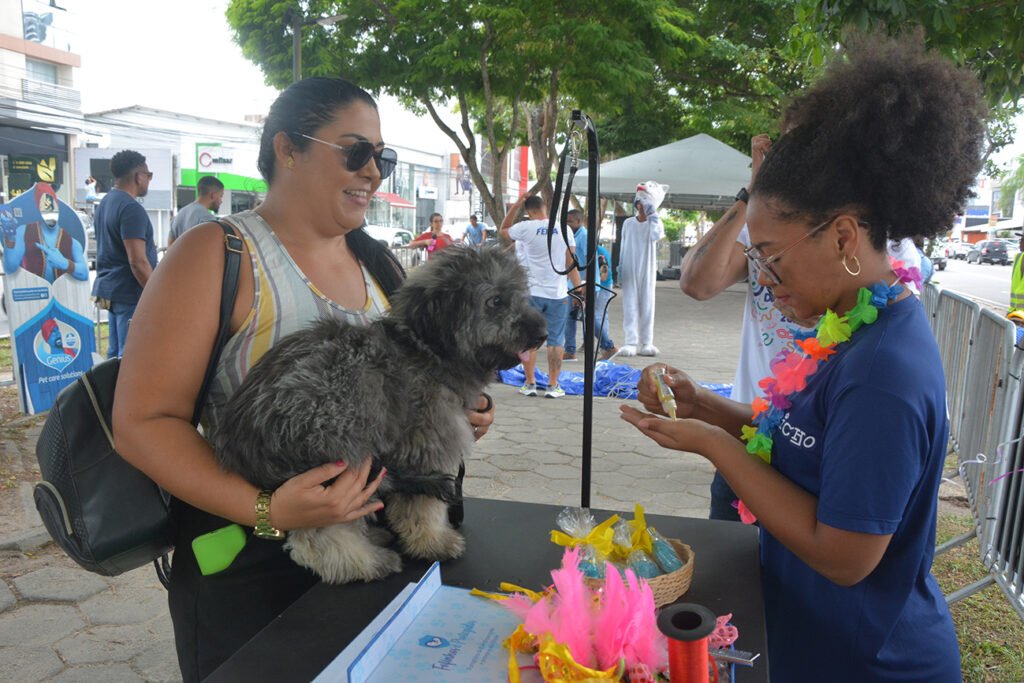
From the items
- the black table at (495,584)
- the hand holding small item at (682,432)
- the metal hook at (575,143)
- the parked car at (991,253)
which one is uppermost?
the parked car at (991,253)

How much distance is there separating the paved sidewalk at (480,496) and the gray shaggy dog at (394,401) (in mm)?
2057

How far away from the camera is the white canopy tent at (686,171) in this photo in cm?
1298

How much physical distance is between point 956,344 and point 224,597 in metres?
5.67

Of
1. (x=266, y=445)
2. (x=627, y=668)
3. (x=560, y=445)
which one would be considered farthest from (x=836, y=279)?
(x=560, y=445)

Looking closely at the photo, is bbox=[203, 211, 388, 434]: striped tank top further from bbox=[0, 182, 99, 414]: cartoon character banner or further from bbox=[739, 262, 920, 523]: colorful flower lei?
bbox=[0, 182, 99, 414]: cartoon character banner

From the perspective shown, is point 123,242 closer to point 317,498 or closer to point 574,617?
point 317,498

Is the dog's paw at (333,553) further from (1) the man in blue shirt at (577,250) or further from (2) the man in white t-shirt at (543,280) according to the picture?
(1) the man in blue shirt at (577,250)

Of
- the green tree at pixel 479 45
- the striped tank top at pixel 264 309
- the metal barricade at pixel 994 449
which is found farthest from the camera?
the green tree at pixel 479 45

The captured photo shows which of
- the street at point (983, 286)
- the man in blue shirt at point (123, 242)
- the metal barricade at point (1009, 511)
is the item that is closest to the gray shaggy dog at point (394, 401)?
the metal barricade at point (1009, 511)

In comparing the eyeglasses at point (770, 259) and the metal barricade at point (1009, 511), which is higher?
the eyeglasses at point (770, 259)

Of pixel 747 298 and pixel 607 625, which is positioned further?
pixel 747 298

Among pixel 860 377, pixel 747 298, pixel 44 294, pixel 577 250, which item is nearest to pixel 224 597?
pixel 860 377

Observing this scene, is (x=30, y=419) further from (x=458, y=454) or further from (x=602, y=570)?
(x=602, y=570)

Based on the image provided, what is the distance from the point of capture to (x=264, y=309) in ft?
5.46
